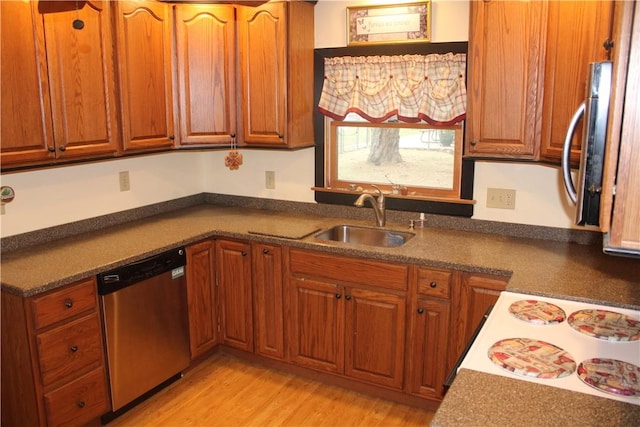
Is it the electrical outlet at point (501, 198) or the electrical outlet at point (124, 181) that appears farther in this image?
the electrical outlet at point (124, 181)

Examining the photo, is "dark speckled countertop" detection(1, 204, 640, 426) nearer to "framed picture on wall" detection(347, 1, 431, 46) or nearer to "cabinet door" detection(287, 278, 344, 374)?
"cabinet door" detection(287, 278, 344, 374)

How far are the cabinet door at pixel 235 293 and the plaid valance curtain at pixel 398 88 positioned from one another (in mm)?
1003

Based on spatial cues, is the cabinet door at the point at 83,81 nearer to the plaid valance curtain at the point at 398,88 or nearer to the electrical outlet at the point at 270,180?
the electrical outlet at the point at 270,180

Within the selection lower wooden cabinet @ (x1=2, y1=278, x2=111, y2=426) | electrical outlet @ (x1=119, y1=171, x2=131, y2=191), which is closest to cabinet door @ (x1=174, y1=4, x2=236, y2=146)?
electrical outlet @ (x1=119, y1=171, x2=131, y2=191)

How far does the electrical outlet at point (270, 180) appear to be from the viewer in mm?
3732

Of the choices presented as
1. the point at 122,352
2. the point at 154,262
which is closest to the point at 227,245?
the point at 154,262

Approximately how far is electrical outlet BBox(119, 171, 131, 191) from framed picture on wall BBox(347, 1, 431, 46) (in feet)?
5.07

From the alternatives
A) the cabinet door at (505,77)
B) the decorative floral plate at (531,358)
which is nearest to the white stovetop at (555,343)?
the decorative floral plate at (531,358)

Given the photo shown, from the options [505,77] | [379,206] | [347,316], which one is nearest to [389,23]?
[505,77]

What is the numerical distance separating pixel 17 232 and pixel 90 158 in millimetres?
531

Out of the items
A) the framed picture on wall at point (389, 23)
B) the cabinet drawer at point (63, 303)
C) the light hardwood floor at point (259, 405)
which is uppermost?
the framed picture on wall at point (389, 23)

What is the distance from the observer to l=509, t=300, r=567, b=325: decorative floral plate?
6.10 ft

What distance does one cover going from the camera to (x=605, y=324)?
1.85 metres

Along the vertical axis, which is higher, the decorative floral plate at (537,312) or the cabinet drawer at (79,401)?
the decorative floral plate at (537,312)
